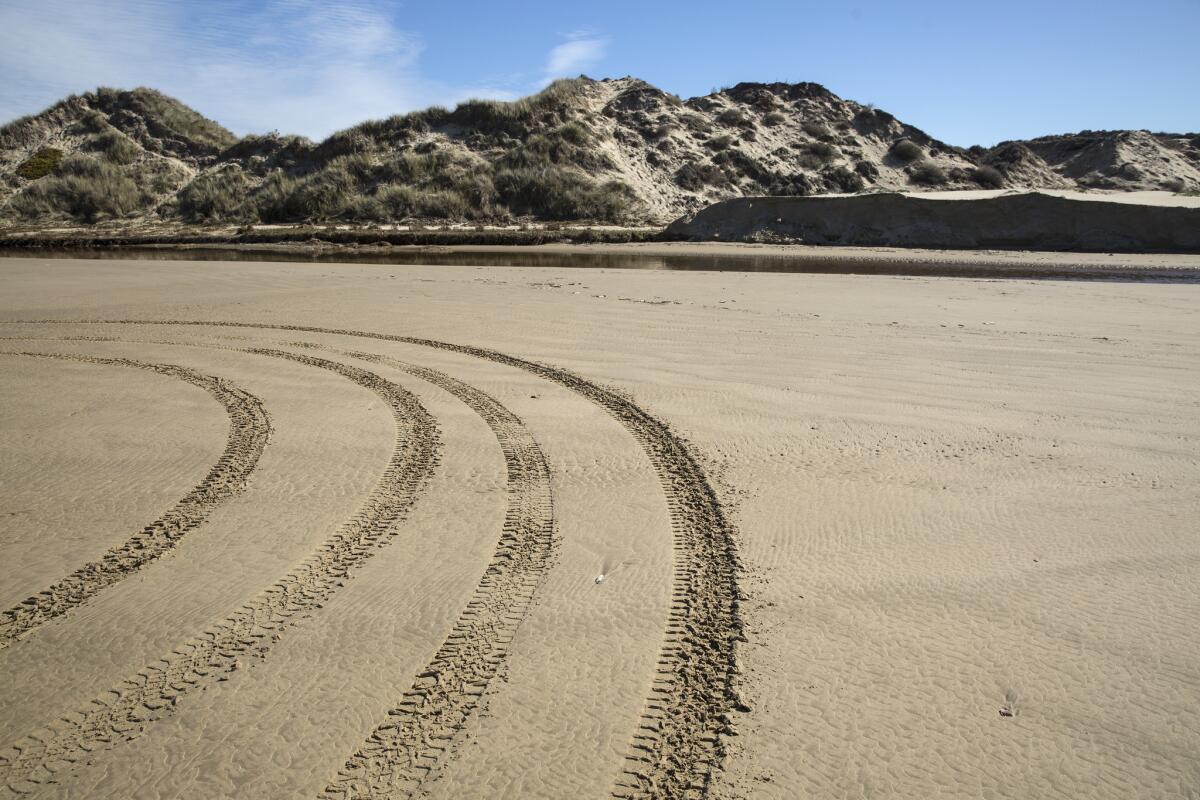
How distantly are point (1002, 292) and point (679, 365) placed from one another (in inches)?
310

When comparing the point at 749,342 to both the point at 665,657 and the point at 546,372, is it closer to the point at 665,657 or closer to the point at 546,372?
the point at 546,372

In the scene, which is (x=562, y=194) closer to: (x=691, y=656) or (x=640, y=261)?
(x=640, y=261)

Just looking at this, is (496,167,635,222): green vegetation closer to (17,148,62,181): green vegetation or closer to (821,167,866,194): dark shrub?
(821,167,866,194): dark shrub

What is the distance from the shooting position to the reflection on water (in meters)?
14.8

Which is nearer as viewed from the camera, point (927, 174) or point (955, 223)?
point (955, 223)

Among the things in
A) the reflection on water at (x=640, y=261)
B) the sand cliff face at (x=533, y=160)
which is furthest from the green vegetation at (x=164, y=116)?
the reflection on water at (x=640, y=261)

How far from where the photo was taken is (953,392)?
17.4 feet

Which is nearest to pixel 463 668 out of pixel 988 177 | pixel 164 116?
pixel 988 177

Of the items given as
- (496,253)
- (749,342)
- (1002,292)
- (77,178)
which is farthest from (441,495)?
(77,178)

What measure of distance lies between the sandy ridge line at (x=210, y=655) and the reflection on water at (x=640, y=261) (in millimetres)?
13041

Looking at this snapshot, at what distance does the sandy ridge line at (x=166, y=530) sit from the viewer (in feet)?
8.51

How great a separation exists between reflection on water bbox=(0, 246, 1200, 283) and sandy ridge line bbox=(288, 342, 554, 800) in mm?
13060

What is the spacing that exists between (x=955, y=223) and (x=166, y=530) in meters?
22.9

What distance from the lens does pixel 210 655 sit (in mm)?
2332
